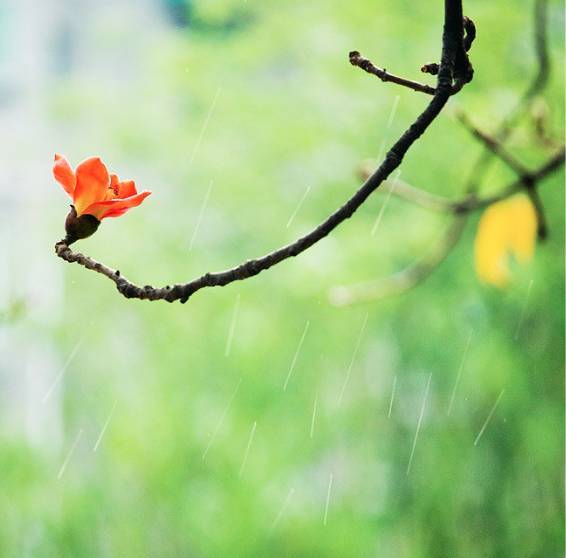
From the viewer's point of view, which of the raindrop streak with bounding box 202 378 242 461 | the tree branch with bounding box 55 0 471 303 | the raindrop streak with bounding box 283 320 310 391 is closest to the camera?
the tree branch with bounding box 55 0 471 303

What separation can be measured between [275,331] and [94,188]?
184cm

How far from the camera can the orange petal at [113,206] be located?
32 centimetres

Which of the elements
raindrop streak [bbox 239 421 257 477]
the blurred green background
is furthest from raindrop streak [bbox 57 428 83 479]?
raindrop streak [bbox 239 421 257 477]

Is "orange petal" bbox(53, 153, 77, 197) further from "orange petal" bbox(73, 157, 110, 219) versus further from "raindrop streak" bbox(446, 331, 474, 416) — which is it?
"raindrop streak" bbox(446, 331, 474, 416)

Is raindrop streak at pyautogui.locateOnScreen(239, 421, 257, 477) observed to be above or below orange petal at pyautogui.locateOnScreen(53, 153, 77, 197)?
below

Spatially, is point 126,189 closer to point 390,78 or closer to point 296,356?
point 390,78

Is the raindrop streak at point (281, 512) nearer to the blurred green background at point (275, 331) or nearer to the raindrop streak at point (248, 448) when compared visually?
the blurred green background at point (275, 331)

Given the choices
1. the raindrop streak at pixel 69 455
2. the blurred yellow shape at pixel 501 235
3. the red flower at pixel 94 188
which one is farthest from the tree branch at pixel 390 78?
the raindrop streak at pixel 69 455

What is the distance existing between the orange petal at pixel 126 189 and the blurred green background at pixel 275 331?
58.0 inches

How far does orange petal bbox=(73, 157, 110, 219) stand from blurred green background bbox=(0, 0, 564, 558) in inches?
58.3

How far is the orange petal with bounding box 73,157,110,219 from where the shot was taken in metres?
0.34

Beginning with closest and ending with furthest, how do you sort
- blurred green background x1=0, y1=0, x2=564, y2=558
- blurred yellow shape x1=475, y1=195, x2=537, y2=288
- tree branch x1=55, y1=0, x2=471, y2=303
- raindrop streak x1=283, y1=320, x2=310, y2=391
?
tree branch x1=55, y1=0, x2=471, y2=303
blurred yellow shape x1=475, y1=195, x2=537, y2=288
blurred green background x1=0, y1=0, x2=564, y2=558
raindrop streak x1=283, y1=320, x2=310, y2=391

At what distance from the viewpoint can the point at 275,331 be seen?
2172 mm

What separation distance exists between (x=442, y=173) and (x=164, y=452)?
3.51 ft
